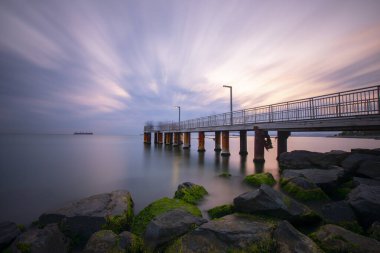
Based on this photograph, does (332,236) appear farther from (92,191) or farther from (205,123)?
(205,123)

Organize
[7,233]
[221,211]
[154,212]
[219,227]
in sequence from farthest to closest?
1. [221,211]
2. [154,212]
3. [7,233]
4. [219,227]

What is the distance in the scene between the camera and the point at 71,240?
5.34 m

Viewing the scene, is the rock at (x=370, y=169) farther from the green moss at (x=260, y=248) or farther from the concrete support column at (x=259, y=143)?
the concrete support column at (x=259, y=143)

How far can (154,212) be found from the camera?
644cm

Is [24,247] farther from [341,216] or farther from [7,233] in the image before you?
[341,216]

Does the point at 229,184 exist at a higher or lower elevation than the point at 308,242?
lower

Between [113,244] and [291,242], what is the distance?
3.84m

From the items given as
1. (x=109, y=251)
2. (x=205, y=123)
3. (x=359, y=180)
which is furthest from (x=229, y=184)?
(x=205, y=123)

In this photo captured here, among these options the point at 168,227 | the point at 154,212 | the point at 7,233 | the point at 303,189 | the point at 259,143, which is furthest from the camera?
the point at 259,143

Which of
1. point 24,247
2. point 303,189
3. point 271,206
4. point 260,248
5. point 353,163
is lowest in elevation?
point 24,247

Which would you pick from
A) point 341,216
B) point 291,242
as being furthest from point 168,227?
point 341,216

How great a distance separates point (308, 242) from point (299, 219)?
164cm

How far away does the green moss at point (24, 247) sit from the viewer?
14.3ft

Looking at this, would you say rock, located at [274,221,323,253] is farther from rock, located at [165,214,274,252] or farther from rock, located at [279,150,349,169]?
rock, located at [279,150,349,169]
